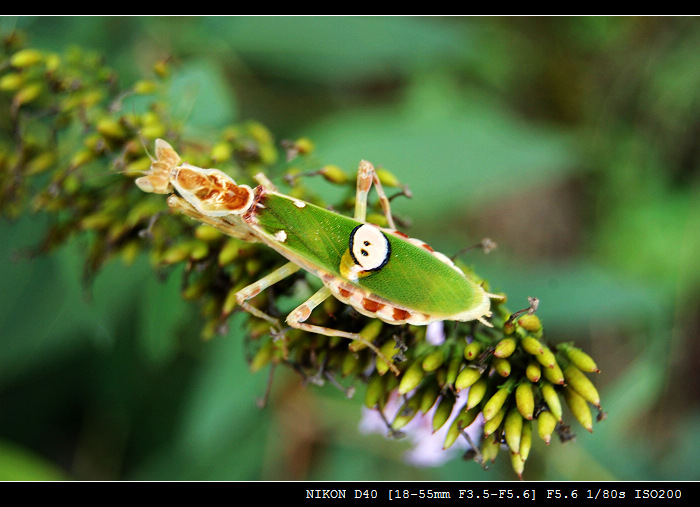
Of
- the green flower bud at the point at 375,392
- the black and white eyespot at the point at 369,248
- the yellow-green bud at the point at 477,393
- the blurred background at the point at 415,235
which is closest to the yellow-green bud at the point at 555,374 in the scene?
the yellow-green bud at the point at 477,393

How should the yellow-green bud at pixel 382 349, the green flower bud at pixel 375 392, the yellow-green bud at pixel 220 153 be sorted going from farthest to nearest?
the yellow-green bud at pixel 220 153, the green flower bud at pixel 375 392, the yellow-green bud at pixel 382 349

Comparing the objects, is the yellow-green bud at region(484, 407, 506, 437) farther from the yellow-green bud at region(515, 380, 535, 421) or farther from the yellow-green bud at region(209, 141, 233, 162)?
the yellow-green bud at region(209, 141, 233, 162)

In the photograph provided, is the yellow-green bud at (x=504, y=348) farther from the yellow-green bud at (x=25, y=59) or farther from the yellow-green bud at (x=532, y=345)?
the yellow-green bud at (x=25, y=59)

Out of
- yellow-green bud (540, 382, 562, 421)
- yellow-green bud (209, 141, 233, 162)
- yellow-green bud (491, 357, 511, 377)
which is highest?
yellow-green bud (209, 141, 233, 162)

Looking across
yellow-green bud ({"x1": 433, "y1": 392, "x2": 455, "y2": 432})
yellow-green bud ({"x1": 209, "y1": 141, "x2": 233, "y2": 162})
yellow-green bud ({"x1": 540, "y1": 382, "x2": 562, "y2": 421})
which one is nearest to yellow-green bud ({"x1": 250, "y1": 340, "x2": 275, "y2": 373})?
yellow-green bud ({"x1": 433, "y1": 392, "x2": 455, "y2": 432})

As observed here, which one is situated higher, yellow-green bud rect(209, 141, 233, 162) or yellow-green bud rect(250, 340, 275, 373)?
yellow-green bud rect(209, 141, 233, 162)

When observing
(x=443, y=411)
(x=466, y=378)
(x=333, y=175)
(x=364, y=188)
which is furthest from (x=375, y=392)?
(x=333, y=175)
